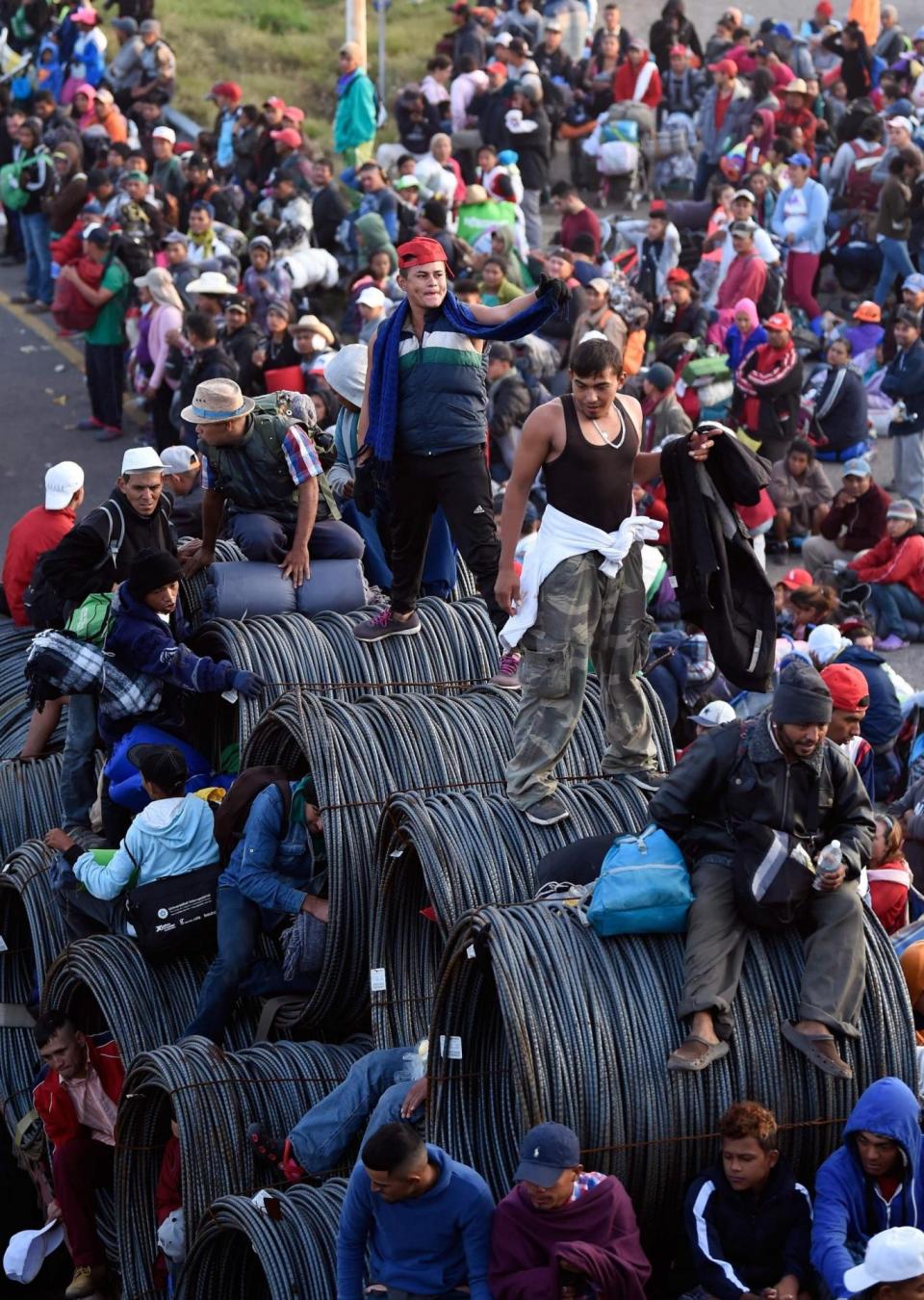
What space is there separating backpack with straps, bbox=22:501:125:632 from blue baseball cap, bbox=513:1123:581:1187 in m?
4.71

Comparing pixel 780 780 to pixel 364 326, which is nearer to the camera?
pixel 780 780

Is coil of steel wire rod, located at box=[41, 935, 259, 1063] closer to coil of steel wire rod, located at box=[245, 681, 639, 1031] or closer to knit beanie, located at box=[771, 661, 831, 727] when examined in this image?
coil of steel wire rod, located at box=[245, 681, 639, 1031]

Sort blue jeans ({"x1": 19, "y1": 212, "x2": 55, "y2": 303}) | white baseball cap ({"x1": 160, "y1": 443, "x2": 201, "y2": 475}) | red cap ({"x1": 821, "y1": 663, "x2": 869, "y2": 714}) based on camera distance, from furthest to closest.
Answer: blue jeans ({"x1": 19, "y1": 212, "x2": 55, "y2": 303}) < white baseball cap ({"x1": 160, "y1": 443, "x2": 201, "y2": 475}) < red cap ({"x1": 821, "y1": 663, "x2": 869, "y2": 714})

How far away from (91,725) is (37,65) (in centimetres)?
1792

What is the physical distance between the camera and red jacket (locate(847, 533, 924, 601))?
13703 millimetres

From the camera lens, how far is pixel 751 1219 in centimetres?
680

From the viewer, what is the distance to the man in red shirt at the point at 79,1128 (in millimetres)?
9414

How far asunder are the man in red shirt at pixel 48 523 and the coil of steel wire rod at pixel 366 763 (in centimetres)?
293

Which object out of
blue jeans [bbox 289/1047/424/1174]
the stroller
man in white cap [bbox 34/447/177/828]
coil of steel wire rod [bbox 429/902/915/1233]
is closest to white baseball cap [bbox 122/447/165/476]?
man in white cap [bbox 34/447/177/828]

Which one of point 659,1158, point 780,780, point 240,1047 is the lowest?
point 240,1047

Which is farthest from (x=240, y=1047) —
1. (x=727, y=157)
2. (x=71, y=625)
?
(x=727, y=157)

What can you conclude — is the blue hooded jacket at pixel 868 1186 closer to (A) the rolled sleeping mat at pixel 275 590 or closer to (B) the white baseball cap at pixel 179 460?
(A) the rolled sleeping mat at pixel 275 590

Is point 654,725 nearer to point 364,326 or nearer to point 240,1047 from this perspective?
point 240,1047

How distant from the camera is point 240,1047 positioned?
9.23m
